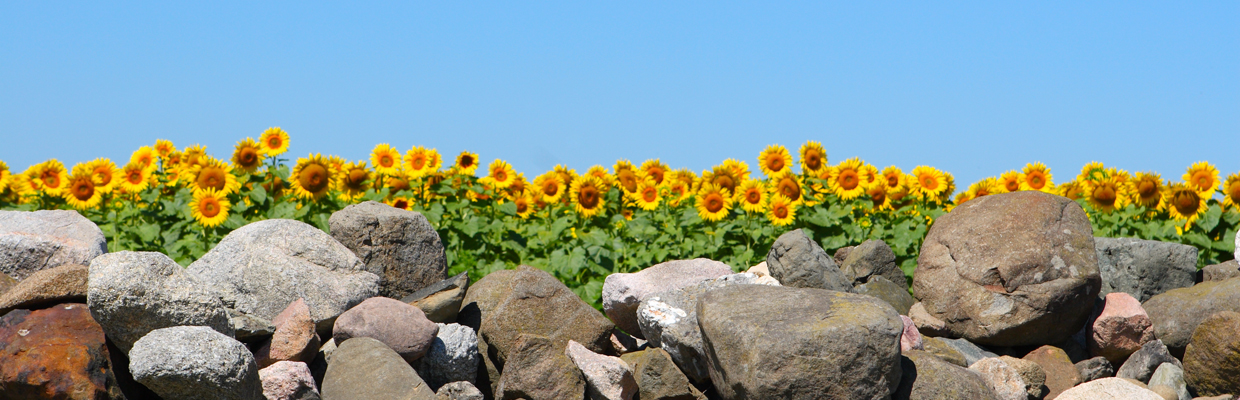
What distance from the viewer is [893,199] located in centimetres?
1066

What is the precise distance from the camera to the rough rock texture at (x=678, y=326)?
6.10 m

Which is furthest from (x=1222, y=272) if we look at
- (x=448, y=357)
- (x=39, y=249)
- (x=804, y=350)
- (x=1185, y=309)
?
(x=39, y=249)

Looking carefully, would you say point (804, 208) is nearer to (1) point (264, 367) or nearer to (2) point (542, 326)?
(2) point (542, 326)

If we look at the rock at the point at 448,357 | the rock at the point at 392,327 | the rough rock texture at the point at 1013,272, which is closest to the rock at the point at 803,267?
the rough rock texture at the point at 1013,272

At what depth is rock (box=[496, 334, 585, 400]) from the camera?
5902 millimetres

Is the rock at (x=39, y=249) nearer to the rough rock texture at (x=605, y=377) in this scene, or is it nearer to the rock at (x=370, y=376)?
the rock at (x=370, y=376)

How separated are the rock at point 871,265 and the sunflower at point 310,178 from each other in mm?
5111

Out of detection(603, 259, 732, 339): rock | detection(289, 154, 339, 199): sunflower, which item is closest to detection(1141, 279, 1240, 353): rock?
detection(603, 259, 732, 339): rock

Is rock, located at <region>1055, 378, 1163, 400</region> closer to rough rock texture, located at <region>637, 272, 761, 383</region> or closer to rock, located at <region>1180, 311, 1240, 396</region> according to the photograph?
rock, located at <region>1180, 311, 1240, 396</region>

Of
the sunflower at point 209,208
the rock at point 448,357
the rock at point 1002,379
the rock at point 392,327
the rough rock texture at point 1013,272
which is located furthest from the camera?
the sunflower at point 209,208

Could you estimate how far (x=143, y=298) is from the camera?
17.4 ft

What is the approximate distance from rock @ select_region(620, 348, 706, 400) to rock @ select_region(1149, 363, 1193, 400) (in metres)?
3.47

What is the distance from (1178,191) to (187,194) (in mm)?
10747

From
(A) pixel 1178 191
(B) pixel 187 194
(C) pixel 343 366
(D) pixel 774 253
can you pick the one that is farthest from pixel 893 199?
(B) pixel 187 194
